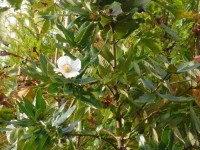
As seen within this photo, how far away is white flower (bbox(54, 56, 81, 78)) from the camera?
1.00 meters

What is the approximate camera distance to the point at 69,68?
98cm

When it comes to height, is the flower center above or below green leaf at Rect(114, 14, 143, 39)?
below

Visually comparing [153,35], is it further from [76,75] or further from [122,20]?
[76,75]

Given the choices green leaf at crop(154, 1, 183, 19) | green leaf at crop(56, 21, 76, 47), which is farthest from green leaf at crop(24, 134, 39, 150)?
green leaf at crop(154, 1, 183, 19)

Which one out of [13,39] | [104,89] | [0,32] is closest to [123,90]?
[104,89]

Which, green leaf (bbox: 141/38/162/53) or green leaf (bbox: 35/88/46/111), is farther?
green leaf (bbox: 141/38/162/53)

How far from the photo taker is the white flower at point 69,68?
39.3 inches

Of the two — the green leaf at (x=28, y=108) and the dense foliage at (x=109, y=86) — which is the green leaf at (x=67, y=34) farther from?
the green leaf at (x=28, y=108)

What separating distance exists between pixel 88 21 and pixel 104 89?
0.22 meters

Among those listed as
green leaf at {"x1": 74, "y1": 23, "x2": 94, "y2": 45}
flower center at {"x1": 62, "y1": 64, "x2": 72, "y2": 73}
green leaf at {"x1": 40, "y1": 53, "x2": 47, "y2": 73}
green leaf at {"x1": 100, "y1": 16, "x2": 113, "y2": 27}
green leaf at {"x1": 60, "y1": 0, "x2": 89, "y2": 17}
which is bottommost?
flower center at {"x1": 62, "y1": 64, "x2": 72, "y2": 73}

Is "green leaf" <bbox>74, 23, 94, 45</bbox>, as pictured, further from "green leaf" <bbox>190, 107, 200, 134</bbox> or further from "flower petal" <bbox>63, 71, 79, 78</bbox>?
"green leaf" <bbox>190, 107, 200, 134</bbox>

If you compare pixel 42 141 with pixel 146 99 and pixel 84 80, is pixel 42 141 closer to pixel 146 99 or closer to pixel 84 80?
pixel 84 80

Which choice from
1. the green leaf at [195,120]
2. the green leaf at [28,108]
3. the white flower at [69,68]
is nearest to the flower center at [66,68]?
the white flower at [69,68]

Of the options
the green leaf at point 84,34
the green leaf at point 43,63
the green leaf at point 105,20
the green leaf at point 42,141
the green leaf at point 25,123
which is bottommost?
the green leaf at point 42,141
